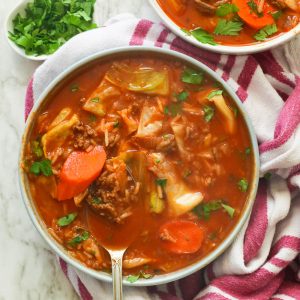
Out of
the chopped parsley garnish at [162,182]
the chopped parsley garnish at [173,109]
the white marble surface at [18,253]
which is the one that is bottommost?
the white marble surface at [18,253]

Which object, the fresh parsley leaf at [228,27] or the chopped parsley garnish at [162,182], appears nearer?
the chopped parsley garnish at [162,182]

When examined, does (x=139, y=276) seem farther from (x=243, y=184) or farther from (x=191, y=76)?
(x=191, y=76)

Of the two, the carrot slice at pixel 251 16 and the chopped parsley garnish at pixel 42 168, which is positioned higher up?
the carrot slice at pixel 251 16

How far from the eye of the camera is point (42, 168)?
9.91ft

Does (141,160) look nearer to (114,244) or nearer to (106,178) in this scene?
(106,178)

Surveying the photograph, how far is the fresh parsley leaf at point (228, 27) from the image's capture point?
3119 mm

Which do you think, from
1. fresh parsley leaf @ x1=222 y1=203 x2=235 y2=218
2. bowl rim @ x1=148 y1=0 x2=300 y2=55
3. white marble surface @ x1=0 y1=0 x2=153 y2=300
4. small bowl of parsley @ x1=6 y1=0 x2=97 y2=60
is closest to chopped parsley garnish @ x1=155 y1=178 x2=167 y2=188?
fresh parsley leaf @ x1=222 y1=203 x2=235 y2=218

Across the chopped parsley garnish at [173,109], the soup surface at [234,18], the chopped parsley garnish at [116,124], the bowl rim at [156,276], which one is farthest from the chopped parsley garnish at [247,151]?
the chopped parsley garnish at [116,124]

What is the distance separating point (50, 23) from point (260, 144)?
1.24 meters

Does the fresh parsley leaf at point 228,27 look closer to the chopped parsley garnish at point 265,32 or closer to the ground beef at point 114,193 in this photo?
the chopped parsley garnish at point 265,32

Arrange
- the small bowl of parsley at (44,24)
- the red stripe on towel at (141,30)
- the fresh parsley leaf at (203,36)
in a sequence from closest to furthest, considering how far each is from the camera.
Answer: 1. the fresh parsley leaf at (203,36)
2. the red stripe on towel at (141,30)
3. the small bowl of parsley at (44,24)

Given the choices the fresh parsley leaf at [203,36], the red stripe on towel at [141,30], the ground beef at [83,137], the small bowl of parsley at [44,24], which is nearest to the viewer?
the ground beef at [83,137]

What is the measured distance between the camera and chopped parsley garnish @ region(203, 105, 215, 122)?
3.04m

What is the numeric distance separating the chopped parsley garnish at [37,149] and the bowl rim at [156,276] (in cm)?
5
